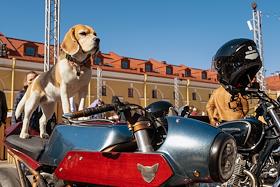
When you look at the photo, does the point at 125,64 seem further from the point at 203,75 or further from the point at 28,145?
the point at 28,145

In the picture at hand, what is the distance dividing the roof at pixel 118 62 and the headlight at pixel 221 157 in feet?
94.8

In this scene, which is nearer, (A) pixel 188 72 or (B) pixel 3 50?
(B) pixel 3 50

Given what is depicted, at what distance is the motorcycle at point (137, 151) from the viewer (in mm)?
A: 1682

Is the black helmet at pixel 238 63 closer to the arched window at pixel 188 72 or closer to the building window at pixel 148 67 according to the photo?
the building window at pixel 148 67

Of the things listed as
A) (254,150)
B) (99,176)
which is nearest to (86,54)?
(254,150)

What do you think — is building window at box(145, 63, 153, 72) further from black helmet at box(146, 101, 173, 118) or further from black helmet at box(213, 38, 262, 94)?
black helmet at box(146, 101, 173, 118)

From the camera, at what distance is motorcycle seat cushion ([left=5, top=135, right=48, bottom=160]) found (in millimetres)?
2420

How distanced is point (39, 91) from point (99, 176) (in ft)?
8.03

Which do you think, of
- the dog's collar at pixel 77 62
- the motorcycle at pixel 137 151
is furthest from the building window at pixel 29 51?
the motorcycle at pixel 137 151

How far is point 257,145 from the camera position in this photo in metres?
3.19

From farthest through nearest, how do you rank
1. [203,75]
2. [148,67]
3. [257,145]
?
[203,75]
[148,67]
[257,145]

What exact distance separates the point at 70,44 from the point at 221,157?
110 inches

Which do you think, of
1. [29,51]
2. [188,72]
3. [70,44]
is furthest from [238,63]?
[188,72]

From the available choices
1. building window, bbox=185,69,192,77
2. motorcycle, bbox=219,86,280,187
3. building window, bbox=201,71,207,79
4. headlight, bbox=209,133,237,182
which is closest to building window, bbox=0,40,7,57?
building window, bbox=185,69,192,77
